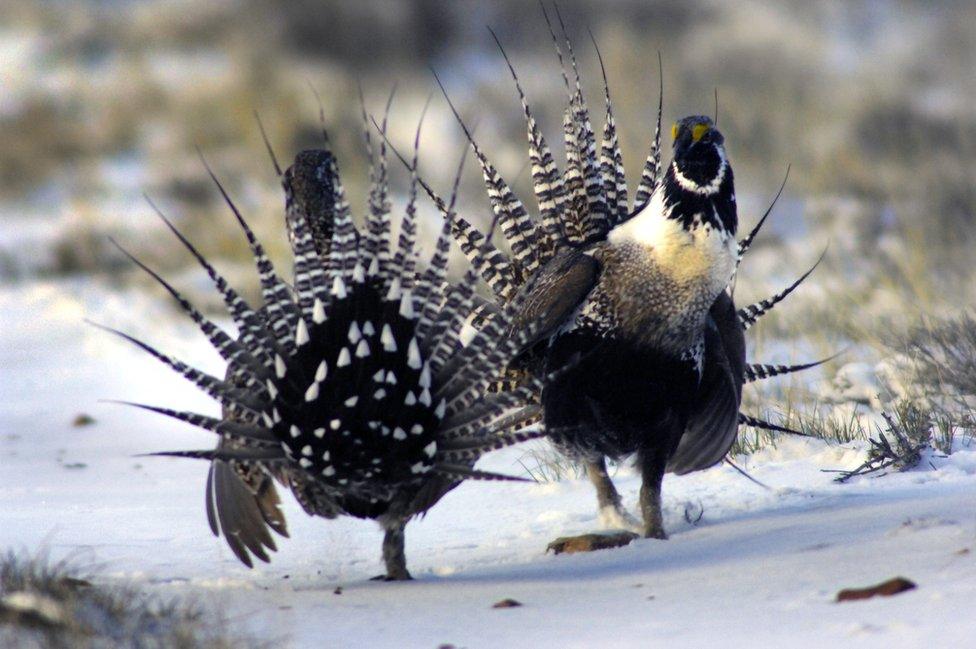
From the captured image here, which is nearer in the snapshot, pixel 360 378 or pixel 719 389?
pixel 360 378

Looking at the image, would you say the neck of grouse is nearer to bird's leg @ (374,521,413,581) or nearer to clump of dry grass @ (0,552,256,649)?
bird's leg @ (374,521,413,581)

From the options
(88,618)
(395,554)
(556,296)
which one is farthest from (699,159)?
(88,618)

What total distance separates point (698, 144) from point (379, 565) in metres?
1.56

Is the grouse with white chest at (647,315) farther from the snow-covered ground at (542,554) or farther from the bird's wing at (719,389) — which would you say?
the snow-covered ground at (542,554)

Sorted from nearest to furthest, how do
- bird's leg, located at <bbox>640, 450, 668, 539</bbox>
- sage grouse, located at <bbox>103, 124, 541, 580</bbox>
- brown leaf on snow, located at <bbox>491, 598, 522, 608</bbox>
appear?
brown leaf on snow, located at <bbox>491, 598, 522, 608</bbox>, sage grouse, located at <bbox>103, 124, 541, 580</bbox>, bird's leg, located at <bbox>640, 450, 668, 539</bbox>

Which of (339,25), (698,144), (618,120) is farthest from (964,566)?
(339,25)

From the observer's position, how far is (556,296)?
4.52 metres

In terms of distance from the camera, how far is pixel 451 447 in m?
3.90

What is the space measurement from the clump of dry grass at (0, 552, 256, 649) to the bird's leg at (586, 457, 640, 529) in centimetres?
166

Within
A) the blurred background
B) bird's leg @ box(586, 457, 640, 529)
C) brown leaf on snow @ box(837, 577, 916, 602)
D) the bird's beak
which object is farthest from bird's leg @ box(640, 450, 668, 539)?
the blurred background

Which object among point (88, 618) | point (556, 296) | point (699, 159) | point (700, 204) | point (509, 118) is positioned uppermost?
point (509, 118)

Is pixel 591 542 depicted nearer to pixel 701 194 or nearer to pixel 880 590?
pixel 701 194

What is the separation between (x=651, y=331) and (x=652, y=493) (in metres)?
0.50

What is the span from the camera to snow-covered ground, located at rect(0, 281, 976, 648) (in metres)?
3.20
